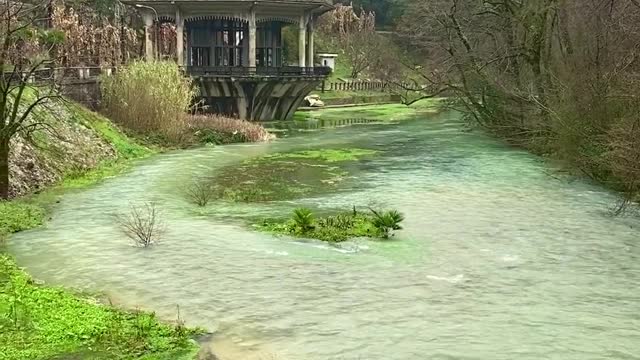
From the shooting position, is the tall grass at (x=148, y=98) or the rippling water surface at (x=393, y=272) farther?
the tall grass at (x=148, y=98)

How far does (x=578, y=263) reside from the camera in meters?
13.1

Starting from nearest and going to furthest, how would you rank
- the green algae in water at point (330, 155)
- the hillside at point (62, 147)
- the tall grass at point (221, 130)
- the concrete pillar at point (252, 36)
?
→ 1. the hillside at point (62, 147)
2. the green algae in water at point (330, 155)
3. the tall grass at point (221, 130)
4. the concrete pillar at point (252, 36)

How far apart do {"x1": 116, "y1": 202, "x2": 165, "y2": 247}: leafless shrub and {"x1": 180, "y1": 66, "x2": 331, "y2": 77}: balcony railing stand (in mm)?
26057

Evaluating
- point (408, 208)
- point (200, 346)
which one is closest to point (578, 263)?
point (408, 208)

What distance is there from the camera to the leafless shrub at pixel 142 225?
14312 mm

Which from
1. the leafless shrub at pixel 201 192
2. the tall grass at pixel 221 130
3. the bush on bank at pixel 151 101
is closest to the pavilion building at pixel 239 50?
the tall grass at pixel 221 130

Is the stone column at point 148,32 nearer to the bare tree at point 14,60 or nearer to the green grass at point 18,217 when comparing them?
the bare tree at point 14,60

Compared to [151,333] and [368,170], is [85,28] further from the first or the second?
[151,333]

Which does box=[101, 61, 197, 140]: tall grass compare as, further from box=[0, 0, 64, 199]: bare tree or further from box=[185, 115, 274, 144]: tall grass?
box=[0, 0, 64, 199]: bare tree

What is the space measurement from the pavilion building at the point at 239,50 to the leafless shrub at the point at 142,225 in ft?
83.7

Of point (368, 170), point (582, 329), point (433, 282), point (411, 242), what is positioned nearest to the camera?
point (582, 329)

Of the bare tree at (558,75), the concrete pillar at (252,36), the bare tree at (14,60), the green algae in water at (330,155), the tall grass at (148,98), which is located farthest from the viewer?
the concrete pillar at (252,36)

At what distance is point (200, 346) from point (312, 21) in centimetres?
4405

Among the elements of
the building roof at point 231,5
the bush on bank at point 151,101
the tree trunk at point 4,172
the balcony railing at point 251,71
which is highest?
the building roof at point 231,5
